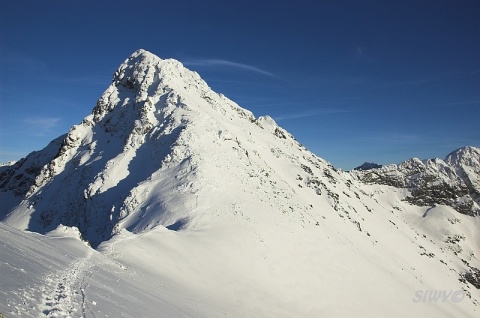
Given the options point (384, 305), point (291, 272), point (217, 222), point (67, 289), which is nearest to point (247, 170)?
point (217, 222)

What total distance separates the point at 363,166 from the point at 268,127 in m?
112

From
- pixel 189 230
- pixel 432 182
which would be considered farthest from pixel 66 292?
pixel 432 182

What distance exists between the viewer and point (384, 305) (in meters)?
35.5

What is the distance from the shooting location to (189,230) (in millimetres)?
32031

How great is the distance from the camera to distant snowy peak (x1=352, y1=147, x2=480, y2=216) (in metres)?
119

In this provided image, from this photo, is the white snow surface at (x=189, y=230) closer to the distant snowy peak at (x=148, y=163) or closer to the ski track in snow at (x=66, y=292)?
the ski track in snow at (x=66, y=292)

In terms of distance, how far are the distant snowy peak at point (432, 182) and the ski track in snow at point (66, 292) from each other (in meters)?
121

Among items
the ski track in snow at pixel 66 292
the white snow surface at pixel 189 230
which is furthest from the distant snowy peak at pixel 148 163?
the ski track in snow at pixel 66 292

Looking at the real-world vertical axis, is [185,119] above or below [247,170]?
above

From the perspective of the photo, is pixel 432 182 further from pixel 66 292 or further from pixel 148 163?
pixel 66 292

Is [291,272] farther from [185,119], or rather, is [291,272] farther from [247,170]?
[185,119]

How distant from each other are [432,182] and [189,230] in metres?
121

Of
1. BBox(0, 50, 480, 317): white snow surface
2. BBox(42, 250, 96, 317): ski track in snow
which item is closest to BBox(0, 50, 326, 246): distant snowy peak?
BBox(0, 50, 480, 317): white snow surface

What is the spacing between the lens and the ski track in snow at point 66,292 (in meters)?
9.26
